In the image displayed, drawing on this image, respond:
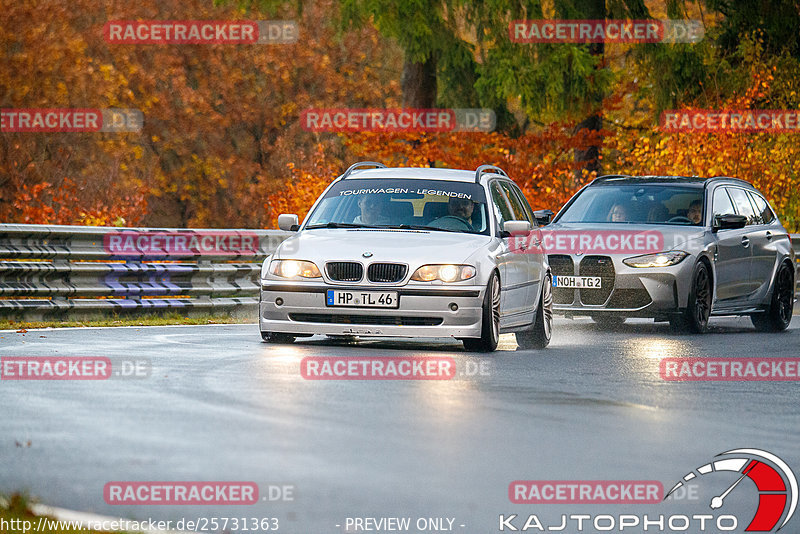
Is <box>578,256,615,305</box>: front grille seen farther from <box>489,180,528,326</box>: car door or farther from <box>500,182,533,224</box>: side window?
<box>489,180,528,326</box>: car door

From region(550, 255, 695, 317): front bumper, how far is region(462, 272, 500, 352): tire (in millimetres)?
3548

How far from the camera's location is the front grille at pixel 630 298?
17922 millimetres

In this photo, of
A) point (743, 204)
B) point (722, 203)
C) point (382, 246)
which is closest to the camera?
point (382, 246)

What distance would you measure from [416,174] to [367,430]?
23.1 feet

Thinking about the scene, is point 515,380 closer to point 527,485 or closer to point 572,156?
point 527,485

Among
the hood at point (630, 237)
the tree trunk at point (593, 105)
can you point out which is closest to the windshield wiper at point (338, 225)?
the hood at point (630, 237)

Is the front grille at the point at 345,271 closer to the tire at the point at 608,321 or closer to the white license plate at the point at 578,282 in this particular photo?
the white license plate at the point at 578,282

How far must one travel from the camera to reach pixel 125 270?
1831cm

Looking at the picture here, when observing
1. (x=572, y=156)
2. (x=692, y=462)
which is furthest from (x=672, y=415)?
(x=572, y=156)

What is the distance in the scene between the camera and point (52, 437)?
8.79m

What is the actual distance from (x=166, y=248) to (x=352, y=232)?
4.45 meters

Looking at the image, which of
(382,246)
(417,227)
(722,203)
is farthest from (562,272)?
(382,246)

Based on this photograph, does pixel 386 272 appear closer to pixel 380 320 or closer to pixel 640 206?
pixel 380 320

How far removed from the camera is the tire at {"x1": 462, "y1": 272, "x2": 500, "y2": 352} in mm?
14352
